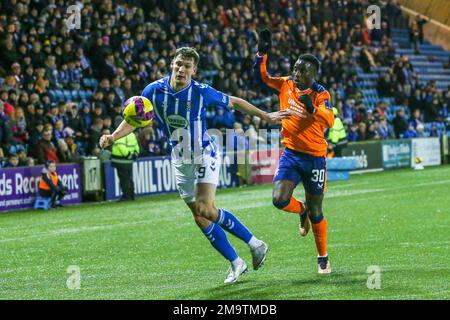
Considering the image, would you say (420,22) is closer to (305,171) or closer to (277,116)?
(305,171)

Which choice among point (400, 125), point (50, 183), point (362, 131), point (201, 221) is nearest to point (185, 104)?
point (201, 221)

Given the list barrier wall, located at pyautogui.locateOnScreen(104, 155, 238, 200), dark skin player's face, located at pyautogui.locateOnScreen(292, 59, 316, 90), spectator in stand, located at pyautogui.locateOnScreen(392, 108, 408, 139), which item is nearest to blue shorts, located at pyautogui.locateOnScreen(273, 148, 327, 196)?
dark skin player's face, located at pyautogui.locateOnScreen(292, 59, 316, 90)

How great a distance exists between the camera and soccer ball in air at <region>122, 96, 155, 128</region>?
31.6ft

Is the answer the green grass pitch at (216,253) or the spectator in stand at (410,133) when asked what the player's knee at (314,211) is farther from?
→ the spectator in stand at (410,133)

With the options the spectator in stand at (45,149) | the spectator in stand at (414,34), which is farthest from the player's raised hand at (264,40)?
the spectator in stand at (414,34)

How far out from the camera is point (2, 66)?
74.5 ft

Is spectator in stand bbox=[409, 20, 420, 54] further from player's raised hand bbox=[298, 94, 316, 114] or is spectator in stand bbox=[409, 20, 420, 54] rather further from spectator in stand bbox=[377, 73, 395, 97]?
player's raised hand bbox=[298, 94, 316, 114]

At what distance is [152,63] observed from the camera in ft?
86.6

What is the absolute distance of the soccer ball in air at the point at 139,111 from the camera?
962cm

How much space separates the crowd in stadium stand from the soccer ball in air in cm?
1085

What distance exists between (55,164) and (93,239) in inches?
268

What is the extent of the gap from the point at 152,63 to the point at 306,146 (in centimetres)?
1632

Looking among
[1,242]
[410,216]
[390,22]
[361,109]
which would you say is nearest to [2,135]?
[1,242]
